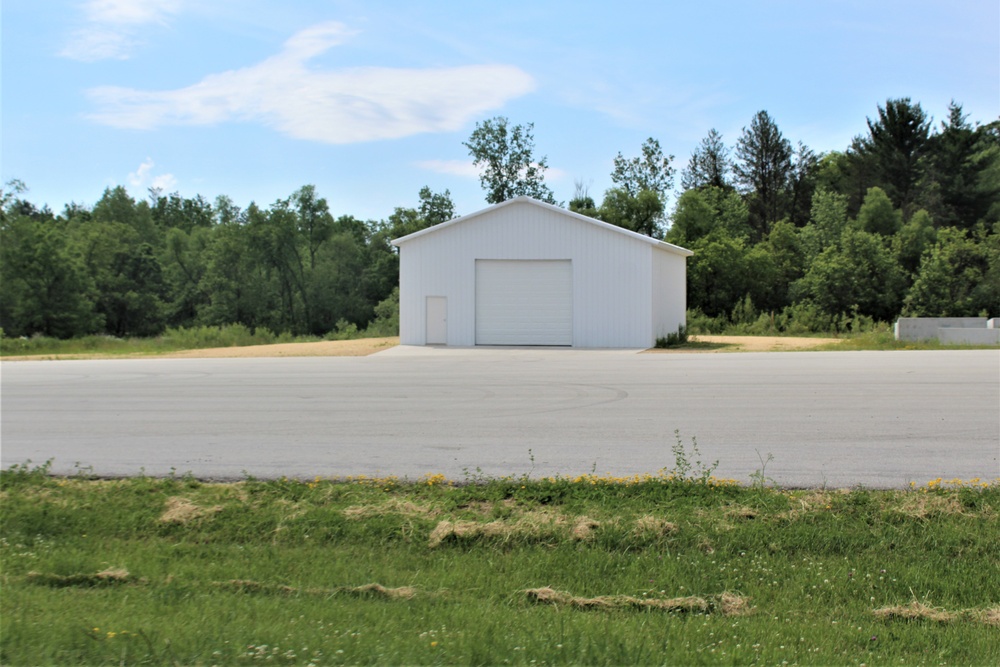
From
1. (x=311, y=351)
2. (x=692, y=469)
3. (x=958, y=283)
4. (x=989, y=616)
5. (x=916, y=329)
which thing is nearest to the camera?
(x=989, y=616)

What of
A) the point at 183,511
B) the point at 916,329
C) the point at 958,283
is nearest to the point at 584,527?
→ the point at 183,511

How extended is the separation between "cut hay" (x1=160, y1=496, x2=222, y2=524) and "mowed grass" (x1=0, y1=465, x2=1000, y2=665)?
17 mm

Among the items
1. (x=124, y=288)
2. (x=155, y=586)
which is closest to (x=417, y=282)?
(x=155, y=586)

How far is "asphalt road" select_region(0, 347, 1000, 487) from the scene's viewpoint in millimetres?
8914

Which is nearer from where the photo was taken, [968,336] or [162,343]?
[968,336]

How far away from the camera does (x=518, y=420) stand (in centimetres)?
1183

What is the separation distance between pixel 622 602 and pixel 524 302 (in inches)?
955

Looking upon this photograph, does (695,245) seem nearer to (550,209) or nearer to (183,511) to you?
(550,209)

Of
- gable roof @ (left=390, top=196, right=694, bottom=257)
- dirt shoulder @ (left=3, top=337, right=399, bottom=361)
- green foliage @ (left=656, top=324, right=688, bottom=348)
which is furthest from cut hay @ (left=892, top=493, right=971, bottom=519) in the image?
green foliage @ (left=656, top=324, right=688, bottom=348)

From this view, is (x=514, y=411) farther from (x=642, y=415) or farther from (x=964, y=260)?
(x=964, y=260)

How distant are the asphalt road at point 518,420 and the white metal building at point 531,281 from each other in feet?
29.6

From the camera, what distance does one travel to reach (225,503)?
24.7 ft

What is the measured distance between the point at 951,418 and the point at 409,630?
9.26 metres

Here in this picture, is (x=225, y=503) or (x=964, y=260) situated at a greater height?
(x=964, y=260)
